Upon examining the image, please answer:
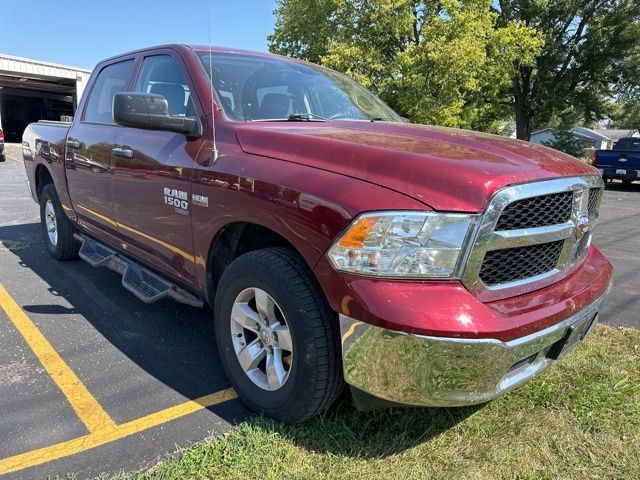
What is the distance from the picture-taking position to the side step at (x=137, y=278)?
3.21m

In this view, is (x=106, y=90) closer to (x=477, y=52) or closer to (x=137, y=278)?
(x=137, y=278)

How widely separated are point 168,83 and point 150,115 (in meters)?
0.66

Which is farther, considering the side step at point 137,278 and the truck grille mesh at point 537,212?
the side step at point 137,278

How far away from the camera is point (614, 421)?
8.55ft

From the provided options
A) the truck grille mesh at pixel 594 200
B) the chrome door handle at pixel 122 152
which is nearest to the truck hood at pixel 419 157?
the truck grille mesh at pixel 594 200

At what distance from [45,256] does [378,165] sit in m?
4.93

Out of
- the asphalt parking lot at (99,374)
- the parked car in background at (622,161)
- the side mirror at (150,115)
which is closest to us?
the asphalt parking lot at (99,374)

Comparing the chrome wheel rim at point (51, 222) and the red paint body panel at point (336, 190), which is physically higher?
the red paint body panel at point (336, 190)

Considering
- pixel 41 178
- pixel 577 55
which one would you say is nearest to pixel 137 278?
pixel 41 178

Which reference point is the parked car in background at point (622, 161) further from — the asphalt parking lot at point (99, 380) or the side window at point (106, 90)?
the side window at point (106, 90)

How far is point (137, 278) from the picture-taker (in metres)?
3.55

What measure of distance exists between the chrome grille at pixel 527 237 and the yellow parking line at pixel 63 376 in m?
2.03

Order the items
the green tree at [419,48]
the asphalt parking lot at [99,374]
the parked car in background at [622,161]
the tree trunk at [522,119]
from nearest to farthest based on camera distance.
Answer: the asphalt parking lot at [99,374] → the parked car in background at [622,161] → the green tree at [419,48] → the tree trunk at [522,119]

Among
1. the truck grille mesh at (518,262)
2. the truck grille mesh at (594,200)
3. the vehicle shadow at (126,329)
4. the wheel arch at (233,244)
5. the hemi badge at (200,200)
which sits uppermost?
the truck grille mesh at (594,200)
